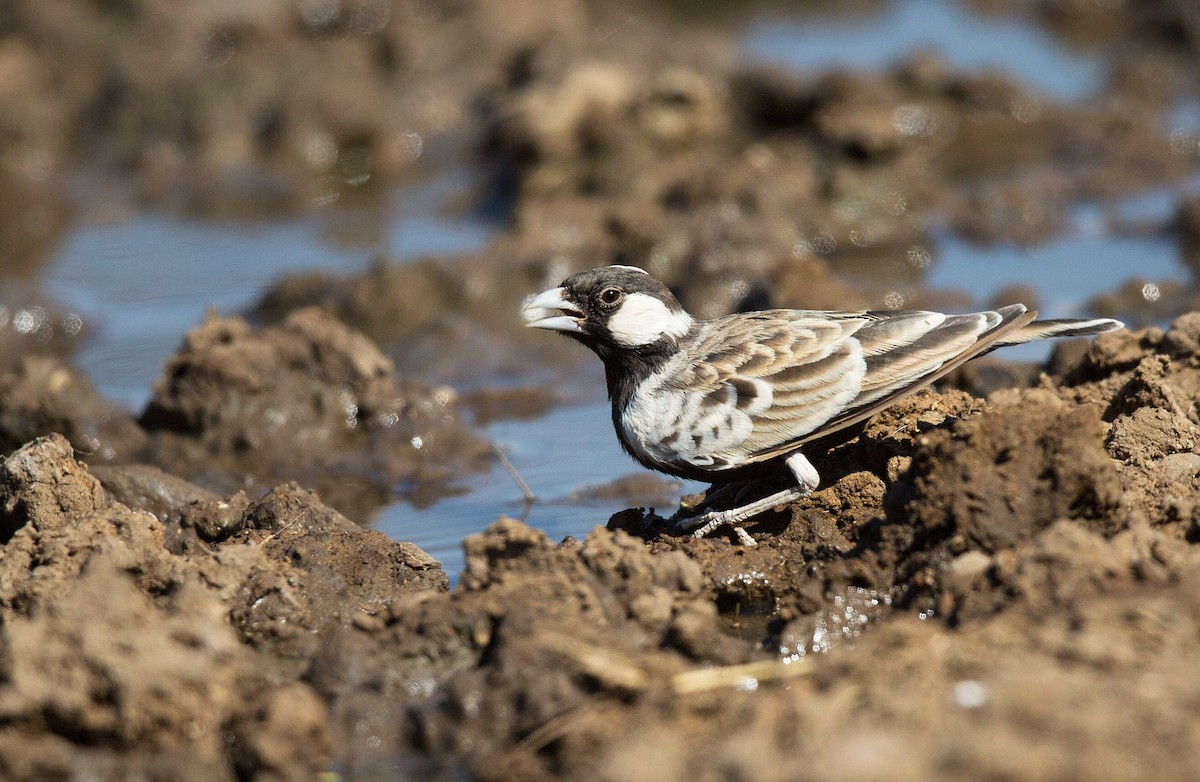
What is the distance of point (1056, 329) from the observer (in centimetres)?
611

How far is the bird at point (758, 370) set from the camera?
609cm

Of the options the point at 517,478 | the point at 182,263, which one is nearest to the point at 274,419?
A: the point at 517,478

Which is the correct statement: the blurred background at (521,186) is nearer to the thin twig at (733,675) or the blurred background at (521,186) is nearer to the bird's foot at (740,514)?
the bird's foot at (740,514)

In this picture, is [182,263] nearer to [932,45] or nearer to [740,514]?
[740,514]

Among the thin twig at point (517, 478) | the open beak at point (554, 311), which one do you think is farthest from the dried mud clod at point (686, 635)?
the thin twig at point (517, 478)

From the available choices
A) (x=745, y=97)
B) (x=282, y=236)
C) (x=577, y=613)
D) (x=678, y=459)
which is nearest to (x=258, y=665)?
(x=577, y=613)

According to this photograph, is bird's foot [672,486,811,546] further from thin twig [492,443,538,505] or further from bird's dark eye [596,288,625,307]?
thin twig [492,443,538,505]

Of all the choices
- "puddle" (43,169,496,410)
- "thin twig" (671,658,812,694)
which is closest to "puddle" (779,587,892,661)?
"thin twig" (671,658,812,694)

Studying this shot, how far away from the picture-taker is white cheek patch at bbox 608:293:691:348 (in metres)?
6.57

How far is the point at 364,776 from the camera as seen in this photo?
466 cm

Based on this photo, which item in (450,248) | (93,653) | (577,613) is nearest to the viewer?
(93,653)

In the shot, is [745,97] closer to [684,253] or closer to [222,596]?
[684,253]

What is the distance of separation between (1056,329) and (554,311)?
2.21 meters

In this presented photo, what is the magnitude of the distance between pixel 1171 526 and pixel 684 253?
6.38 meters
